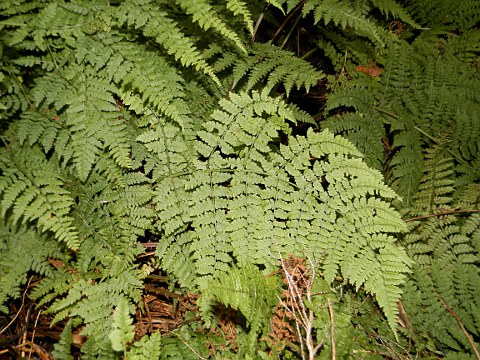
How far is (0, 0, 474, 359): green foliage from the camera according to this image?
2.42 meters

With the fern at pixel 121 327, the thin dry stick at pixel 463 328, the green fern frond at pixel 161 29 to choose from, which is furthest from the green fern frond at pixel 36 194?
the thin dry stick at pixel 463 328

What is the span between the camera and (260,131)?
2.78 meters

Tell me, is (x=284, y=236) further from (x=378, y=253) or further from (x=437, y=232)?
(x=437, y=232)

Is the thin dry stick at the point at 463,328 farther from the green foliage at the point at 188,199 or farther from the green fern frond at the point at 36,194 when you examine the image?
the green fern frond at the point at 36,194

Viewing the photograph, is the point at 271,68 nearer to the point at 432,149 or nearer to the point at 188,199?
the point at 188,199

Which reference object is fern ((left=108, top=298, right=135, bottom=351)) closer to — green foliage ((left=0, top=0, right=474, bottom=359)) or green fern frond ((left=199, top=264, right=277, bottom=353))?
green foliage ((left=0, top=0, right=474, bottom=359))

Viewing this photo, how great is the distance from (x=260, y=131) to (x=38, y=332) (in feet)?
7.21

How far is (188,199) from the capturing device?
2.74 meters

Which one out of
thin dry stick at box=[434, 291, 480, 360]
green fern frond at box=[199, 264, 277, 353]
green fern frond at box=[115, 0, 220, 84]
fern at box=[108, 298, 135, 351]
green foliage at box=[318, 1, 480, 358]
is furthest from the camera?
green foliage at box=[318, 1, 480, 358]

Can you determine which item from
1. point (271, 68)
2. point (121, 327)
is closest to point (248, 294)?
point (121, 327)

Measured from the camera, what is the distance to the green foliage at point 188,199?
2418 millimetres

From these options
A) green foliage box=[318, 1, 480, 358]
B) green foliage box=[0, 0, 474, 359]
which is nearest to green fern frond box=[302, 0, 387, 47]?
green foliage box=[0, 0, 474, 359]

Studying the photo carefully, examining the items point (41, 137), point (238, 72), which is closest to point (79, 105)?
point (41, 137)

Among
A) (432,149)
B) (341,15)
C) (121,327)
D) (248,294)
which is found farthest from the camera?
(432,149)
